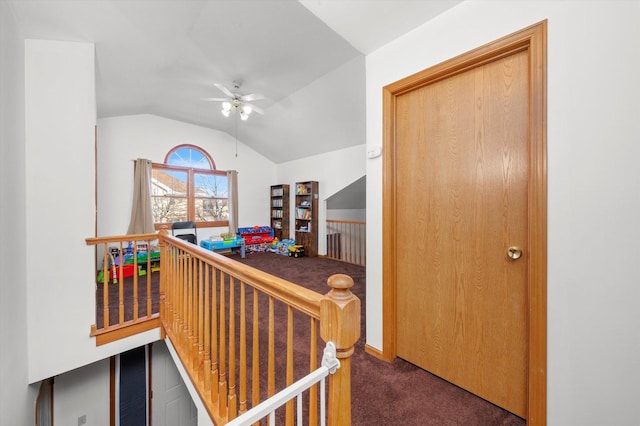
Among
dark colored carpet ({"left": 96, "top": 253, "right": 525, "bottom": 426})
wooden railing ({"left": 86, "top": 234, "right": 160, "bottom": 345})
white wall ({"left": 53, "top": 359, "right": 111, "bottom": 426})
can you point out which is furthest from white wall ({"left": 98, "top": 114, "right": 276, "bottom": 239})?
dark colored carpet ({"left": 96, "top": 253, "right": 525, "bottom": 426})

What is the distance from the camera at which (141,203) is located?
446cm

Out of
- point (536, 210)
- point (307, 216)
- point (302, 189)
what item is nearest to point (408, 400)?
point (536, 210)

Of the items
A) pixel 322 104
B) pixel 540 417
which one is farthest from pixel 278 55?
pixel 540 417

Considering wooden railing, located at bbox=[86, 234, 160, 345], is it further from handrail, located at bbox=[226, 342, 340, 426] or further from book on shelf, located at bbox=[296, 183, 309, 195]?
book on shelf, located at bbox=[296, 183, 309, 195]

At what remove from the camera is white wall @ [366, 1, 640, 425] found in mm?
981

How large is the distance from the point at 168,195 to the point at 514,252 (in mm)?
5545

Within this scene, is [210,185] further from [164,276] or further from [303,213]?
[164,276]

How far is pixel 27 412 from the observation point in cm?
188

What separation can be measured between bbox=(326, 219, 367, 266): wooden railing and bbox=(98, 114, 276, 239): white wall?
2.08 metres

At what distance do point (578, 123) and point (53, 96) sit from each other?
334 centimetres

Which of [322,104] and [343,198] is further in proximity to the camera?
[343,198]

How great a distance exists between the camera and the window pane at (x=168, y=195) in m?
4.88

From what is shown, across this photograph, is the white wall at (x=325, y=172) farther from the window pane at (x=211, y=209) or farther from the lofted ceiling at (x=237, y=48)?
the window pane at (x=211, y=209)

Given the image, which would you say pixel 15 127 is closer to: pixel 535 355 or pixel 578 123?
pixel 578 123
